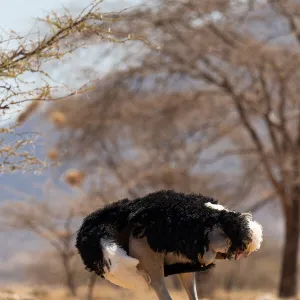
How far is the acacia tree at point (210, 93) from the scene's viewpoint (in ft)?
47.2

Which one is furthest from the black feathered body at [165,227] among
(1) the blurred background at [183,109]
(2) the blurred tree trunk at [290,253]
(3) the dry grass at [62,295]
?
(2) the blurred tree trunk at [290,253]

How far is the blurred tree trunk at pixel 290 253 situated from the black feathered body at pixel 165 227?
11341 millimetres

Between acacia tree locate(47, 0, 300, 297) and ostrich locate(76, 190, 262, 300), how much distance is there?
8.48 meters

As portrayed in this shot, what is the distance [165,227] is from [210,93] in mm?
11204

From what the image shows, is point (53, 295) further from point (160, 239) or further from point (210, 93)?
point (160, 239)

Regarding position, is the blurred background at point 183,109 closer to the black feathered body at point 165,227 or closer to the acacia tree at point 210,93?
the acacia tree at point 210,93

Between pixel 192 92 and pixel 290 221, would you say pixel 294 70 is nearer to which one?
pixel 192 92

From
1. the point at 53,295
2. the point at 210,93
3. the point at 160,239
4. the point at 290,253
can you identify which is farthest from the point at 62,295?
the point at 160,239

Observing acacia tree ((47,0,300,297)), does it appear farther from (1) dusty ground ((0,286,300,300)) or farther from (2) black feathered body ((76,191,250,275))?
(2) black feathered body ((76,191,250,275))

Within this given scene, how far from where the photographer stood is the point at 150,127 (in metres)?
17.1

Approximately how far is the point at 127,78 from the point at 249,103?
2747 mm

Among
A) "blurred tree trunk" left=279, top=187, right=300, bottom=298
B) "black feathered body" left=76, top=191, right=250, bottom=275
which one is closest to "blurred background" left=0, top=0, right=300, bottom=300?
"blurred tree trunk" left=279, top=187, right=300, bottom=298

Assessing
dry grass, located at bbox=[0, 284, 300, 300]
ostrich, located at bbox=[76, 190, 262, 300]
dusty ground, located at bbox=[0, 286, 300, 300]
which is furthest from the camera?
dry grass, located at bbox=[0, 284, 300, 300]

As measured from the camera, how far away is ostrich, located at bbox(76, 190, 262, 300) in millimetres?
5230
